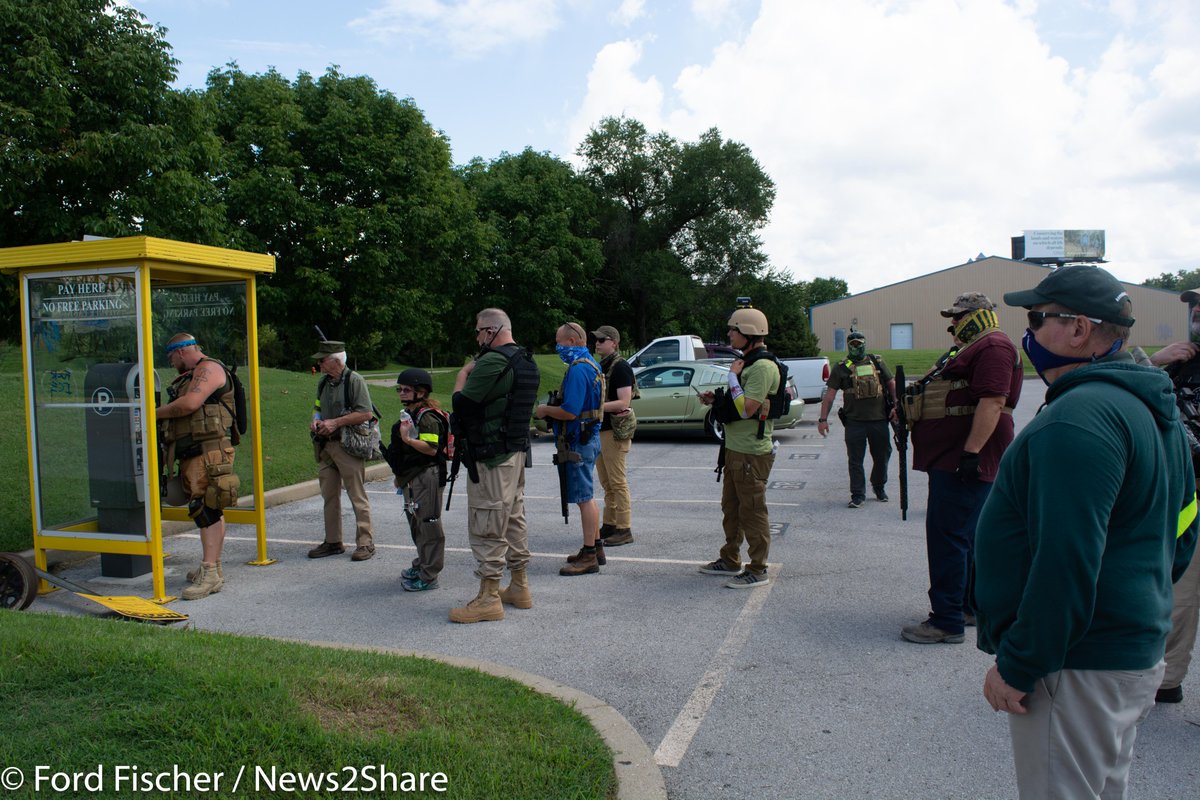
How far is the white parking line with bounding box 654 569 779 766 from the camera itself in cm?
382

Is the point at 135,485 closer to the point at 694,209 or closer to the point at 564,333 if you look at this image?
the point at 564,333

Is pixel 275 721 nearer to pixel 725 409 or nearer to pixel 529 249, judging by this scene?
pixel 725 409

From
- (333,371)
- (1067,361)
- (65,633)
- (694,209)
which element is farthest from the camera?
(694,209)

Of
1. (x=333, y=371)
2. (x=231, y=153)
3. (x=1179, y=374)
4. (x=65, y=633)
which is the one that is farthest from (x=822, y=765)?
(x=231, y=153)

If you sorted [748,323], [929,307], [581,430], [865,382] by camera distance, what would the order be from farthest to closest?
[929,307]
[865,382]
[581,430]
[748,323]

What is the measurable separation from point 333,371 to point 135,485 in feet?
5.78

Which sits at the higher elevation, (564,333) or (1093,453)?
(564,333)

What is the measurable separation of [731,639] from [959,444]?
1735 mm

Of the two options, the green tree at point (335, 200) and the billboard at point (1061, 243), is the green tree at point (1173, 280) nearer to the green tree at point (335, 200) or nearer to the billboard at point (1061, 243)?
the billboard at point (1061, 243)

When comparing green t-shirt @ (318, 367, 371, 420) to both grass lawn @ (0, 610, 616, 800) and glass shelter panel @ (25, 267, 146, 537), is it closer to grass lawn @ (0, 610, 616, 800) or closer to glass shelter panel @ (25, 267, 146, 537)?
glass shelter panel @ (25, 267, 146, 537)

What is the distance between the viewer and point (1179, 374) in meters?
4.10

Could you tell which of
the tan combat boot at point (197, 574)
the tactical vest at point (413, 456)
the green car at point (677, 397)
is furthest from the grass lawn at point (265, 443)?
the green car at point (677, 397)

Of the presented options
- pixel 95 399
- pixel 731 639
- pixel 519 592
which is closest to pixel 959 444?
pixel 731 639

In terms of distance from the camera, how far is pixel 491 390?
5590 millimetres
